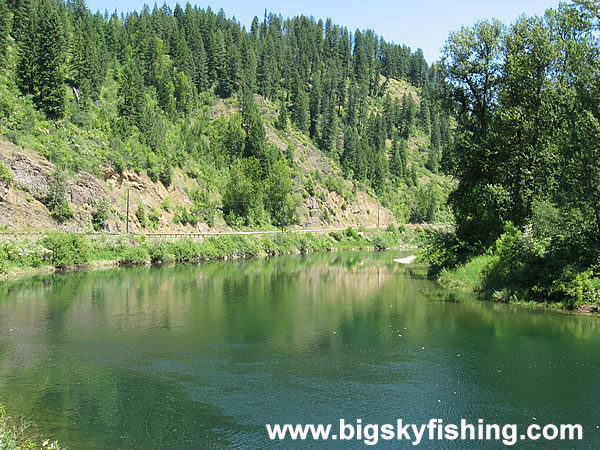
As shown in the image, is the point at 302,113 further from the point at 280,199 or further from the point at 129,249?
the point at 129,249

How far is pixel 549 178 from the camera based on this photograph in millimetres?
32688

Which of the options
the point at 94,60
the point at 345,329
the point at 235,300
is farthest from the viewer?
the point at 94,60

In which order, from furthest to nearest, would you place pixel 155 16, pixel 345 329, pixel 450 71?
pixel 155 16
pixel 450 71
pixel 345 329

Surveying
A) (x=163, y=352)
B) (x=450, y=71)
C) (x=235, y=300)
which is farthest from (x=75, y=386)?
(x=450, y=71)

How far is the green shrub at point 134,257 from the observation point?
53306 millimetres

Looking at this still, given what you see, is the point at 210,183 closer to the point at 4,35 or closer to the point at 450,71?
the point at 4,35

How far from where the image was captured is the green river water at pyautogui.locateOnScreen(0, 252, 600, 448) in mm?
13438

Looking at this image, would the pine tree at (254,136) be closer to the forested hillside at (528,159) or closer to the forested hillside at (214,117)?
the forested hillside at (214,117)

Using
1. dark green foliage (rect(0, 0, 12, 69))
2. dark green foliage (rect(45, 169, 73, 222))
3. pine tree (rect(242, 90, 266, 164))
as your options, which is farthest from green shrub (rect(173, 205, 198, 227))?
dark green foliage (rect(0, 0, 12, 69))

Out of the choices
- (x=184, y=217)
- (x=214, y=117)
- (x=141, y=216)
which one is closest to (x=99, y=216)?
(x=141, y=216)

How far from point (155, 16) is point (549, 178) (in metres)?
127

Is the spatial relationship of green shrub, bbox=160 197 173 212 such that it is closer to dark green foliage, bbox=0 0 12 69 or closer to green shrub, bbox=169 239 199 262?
green shrub, bbox=169 239 199 262

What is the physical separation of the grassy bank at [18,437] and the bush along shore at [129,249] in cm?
3157

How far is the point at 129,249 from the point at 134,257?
1140 mm
